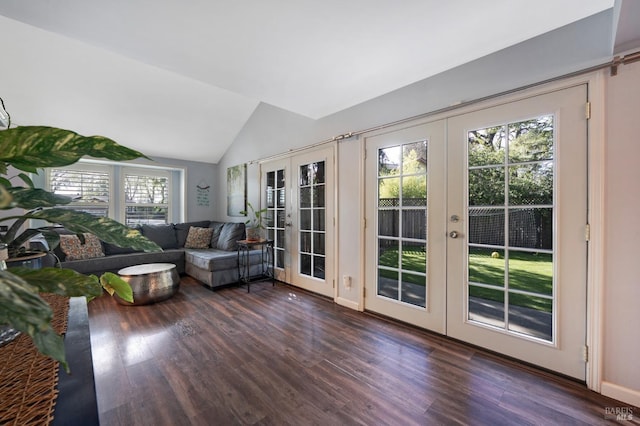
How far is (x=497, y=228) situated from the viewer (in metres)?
1.95

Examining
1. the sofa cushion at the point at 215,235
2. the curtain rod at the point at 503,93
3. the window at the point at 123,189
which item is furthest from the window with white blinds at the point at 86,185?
the curtain rod at the point at 503,93

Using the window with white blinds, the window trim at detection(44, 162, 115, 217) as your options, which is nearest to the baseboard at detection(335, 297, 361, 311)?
the window with white blinds

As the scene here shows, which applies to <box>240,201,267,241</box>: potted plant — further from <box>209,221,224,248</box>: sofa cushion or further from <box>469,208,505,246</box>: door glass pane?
<box>469,208,505,246</box>: door glass pane

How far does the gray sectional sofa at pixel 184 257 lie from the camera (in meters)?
3.44

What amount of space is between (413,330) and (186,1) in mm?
2884

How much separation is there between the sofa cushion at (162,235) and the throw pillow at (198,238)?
230 millimetres

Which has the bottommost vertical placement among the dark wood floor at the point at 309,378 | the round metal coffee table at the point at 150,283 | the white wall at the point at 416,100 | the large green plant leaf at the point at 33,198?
the dark wood floor at the point at 309,378

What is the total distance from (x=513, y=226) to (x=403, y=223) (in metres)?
0.84

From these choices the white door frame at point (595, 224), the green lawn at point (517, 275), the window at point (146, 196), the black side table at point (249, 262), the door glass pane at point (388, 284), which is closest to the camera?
the white door frame at point (595, 224)

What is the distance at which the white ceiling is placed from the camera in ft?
5.18

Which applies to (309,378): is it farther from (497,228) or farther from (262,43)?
(262,43)

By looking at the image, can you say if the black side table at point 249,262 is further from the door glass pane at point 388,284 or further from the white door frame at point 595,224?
the white door frame at point 595,224

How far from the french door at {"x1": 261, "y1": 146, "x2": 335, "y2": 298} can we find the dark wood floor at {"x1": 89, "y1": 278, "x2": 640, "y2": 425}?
838 mm

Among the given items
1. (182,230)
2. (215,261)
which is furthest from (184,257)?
(215,261)
